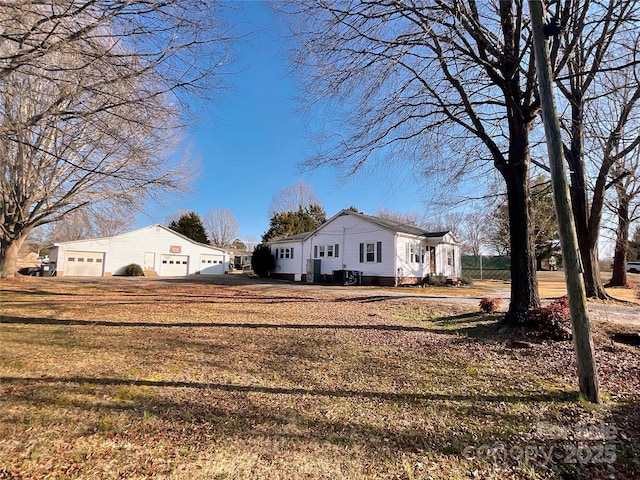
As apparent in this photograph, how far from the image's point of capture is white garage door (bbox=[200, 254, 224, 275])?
3225 cm

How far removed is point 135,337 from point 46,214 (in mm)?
15754

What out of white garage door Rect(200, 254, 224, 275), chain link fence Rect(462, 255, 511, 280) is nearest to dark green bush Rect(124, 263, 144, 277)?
white garage door Rect(200, 254, 224, 275)

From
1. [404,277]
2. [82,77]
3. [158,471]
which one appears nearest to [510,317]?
[158,471]

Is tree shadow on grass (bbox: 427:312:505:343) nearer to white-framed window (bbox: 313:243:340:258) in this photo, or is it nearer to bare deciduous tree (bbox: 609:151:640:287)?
bare deciduous tree (bbox: 609:151:640:287)

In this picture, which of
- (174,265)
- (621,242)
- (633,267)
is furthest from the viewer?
(633,267)

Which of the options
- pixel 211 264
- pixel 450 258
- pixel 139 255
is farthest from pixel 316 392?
pixel 211 264

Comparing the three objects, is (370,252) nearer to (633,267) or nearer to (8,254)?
(8,254)

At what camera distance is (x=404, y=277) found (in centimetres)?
1952

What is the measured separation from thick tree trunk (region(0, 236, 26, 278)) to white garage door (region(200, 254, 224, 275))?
50.5 feet

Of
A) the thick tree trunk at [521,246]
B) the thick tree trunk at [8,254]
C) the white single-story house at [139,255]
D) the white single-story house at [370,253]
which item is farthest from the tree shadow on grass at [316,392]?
the white single-story house at [139,255]

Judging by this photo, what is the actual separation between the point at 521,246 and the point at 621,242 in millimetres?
15369

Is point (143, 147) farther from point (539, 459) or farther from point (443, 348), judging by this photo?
point (539, 459)

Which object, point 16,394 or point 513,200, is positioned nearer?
point 16,394

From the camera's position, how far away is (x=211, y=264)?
3288 centimetres
